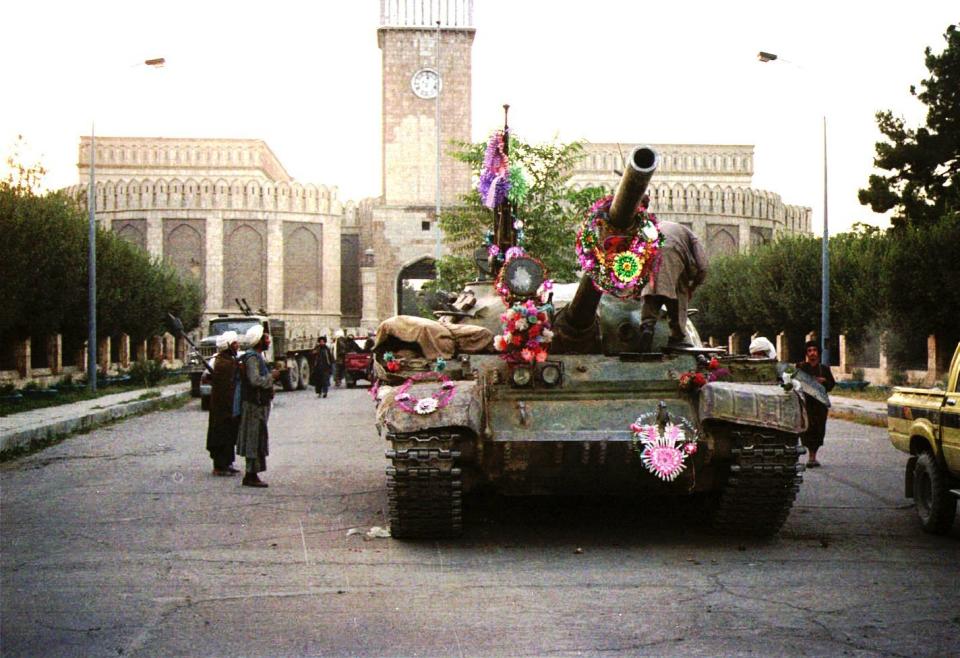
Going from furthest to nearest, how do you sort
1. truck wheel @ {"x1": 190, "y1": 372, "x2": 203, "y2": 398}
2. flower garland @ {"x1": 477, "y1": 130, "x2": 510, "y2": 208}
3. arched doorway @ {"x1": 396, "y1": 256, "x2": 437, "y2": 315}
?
1. arched doorway @ {"x1": 396, "y1": 256, "x2": 437, "y2": 315}
2. truck wheel @ {"x1": 190, "y1": 372, "x2": 203, "y2": 398}
3. flower garland @ {"x1": 477, "y1": 130, "x2": 510, "y2": 208}

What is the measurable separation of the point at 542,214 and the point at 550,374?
2346 centimetres

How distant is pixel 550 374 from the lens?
27.8 feet

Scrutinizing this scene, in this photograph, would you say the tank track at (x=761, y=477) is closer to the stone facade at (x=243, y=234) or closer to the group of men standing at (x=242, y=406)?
the group of men standing at (x=242, y=406)

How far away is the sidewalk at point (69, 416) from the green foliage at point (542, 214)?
30.0 feet

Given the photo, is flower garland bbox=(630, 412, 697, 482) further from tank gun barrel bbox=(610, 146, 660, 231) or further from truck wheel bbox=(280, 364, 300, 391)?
truck wheel bbox=(280, 364, 300, 391)

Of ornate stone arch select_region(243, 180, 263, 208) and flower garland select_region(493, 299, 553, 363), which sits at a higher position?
ornate stone arch select_region(243, 180, 263, 208)

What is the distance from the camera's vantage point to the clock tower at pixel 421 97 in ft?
216

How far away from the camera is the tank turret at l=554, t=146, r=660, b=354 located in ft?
23.9

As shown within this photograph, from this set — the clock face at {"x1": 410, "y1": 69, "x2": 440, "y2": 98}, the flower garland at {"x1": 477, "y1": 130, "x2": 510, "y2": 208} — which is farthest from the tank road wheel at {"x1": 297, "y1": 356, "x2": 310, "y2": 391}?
the clock face at {"x1": 410, "y1": 69, "x2": 440, "y2": 98}

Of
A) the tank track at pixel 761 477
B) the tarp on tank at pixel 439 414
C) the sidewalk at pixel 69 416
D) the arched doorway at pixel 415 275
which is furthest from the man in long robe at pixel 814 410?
the arched doorway at pixel 415 275

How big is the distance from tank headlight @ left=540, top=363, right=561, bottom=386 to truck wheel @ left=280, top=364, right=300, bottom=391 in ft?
84.3

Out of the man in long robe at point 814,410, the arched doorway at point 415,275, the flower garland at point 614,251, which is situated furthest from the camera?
the arched doorway at point 415,275

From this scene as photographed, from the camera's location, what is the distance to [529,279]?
28.7 ft

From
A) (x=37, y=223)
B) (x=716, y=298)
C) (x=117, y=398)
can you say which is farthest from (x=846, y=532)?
(x=716, y=298)
